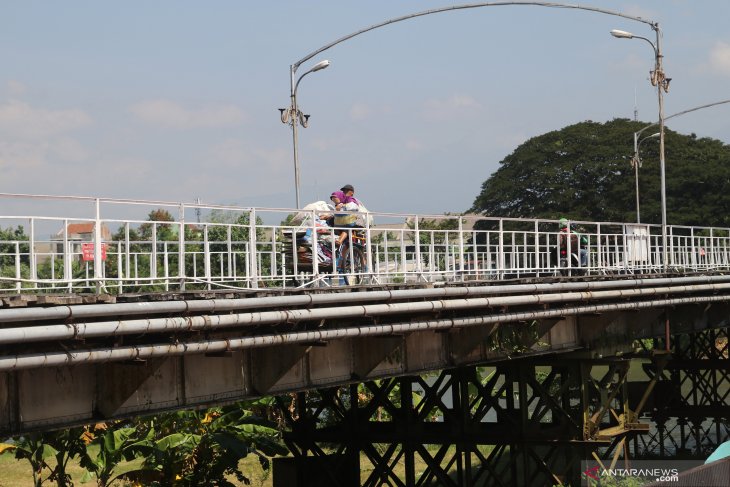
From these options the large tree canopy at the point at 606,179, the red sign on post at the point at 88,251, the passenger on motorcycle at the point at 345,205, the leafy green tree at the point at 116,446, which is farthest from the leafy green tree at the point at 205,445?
the large tree canopy at the point at 606,179

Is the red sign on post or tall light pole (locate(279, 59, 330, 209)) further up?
tall light pole (locate(279, 59, 330, 209))

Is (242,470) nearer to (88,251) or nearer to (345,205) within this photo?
(345,205)

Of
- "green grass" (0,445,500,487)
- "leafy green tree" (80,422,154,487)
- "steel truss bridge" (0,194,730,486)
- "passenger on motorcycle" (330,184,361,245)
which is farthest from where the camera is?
"green grass" (0,445,500,487)

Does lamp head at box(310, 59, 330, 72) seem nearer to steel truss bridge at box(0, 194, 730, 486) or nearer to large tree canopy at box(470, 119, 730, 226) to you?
steel truss bridge at box(0, 194, 730, 486)

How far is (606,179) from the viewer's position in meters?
81.6

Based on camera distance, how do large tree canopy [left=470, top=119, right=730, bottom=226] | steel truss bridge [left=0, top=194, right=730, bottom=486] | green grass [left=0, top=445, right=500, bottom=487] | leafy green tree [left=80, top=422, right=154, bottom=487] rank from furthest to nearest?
large tree canopy [left=470, top=119, right=730, bottom=226], green grass [left=0, top=445, right=500, bottom=487], leafy green tree [left=80, top=422, right=154, bottom=487], steel truss bridge [left=0, top=194, right=730, bottom=486]

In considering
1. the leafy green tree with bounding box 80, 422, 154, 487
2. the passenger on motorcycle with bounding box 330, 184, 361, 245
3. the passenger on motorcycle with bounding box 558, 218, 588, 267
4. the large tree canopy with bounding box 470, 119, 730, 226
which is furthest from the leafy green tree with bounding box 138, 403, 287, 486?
the large tree canopy with bounding box 470, 119, 730, 226

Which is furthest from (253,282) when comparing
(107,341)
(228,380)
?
(107,341)

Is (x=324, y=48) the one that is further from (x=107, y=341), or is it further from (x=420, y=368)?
(x=107, y=341)

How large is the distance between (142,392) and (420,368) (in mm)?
5394

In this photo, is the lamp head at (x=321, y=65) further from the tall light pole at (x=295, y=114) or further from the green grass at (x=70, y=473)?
the green grass at (x=70, y=473)

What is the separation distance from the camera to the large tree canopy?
78312mm

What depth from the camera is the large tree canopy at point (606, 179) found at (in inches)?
3083

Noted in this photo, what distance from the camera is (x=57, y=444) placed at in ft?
71.8
